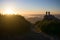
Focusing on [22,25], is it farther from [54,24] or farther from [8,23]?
[54,24]

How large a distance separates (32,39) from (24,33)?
5.45ft

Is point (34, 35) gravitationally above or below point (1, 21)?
below

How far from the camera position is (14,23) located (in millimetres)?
18328

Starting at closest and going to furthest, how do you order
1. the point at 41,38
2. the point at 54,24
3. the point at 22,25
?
the point at 41,38 → the point at 22,25 → the point at 54,24

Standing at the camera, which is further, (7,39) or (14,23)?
(14,23)

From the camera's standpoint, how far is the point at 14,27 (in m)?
18.0

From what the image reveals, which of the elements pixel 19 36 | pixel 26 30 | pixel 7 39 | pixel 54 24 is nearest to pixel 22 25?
pixel 26 30

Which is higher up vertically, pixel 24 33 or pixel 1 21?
pixel 1 21

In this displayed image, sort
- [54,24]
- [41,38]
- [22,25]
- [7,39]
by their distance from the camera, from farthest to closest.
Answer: [54,24]
[22,25]
[41,38]
[7,39]

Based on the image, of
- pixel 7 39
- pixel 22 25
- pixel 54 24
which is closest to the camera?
pixel 7 39

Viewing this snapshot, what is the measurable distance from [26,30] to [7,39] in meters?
3.47

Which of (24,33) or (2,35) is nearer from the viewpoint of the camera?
(2,35)

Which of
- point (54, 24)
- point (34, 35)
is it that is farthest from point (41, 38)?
point (54, 24)

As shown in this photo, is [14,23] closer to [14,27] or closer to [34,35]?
[14,27]
